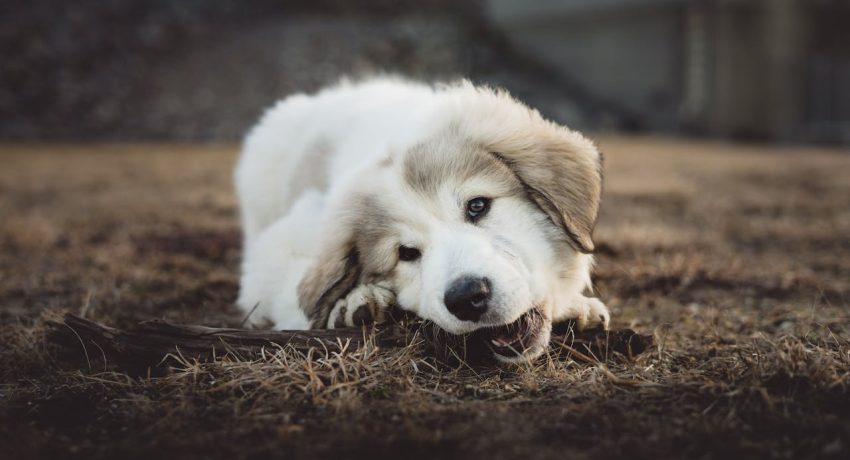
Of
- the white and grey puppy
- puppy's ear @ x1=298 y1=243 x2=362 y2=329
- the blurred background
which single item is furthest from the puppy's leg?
the blurred background

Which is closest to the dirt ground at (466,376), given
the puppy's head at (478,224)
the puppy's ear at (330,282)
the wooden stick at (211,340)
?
the wooden stick at (211,340)

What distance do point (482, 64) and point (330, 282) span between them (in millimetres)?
16035

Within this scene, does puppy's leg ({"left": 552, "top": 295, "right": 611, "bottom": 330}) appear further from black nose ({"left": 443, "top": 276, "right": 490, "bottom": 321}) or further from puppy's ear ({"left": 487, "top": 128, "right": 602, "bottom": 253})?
black nose ({"left": 443, "top": 276, "right": 490, "bottom": 321})

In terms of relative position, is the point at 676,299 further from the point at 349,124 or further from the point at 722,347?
the point at 349,124

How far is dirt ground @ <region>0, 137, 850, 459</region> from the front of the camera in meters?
1.89

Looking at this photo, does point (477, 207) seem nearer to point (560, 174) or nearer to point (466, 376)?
point (560, 174)

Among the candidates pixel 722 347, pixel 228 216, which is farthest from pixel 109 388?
pixel 228 216

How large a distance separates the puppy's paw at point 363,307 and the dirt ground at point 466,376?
0.24 m

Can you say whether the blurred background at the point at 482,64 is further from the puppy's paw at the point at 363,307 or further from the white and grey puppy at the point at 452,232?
the puppy's paw at the point at 363,307

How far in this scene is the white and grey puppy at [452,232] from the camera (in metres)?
2.41

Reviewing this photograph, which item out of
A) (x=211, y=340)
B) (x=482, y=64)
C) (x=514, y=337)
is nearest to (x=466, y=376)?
(x=514, y=337)

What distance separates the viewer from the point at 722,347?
2666 mm

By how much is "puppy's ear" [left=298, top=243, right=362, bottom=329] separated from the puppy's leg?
73 centimetres

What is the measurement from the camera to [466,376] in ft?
7.92
